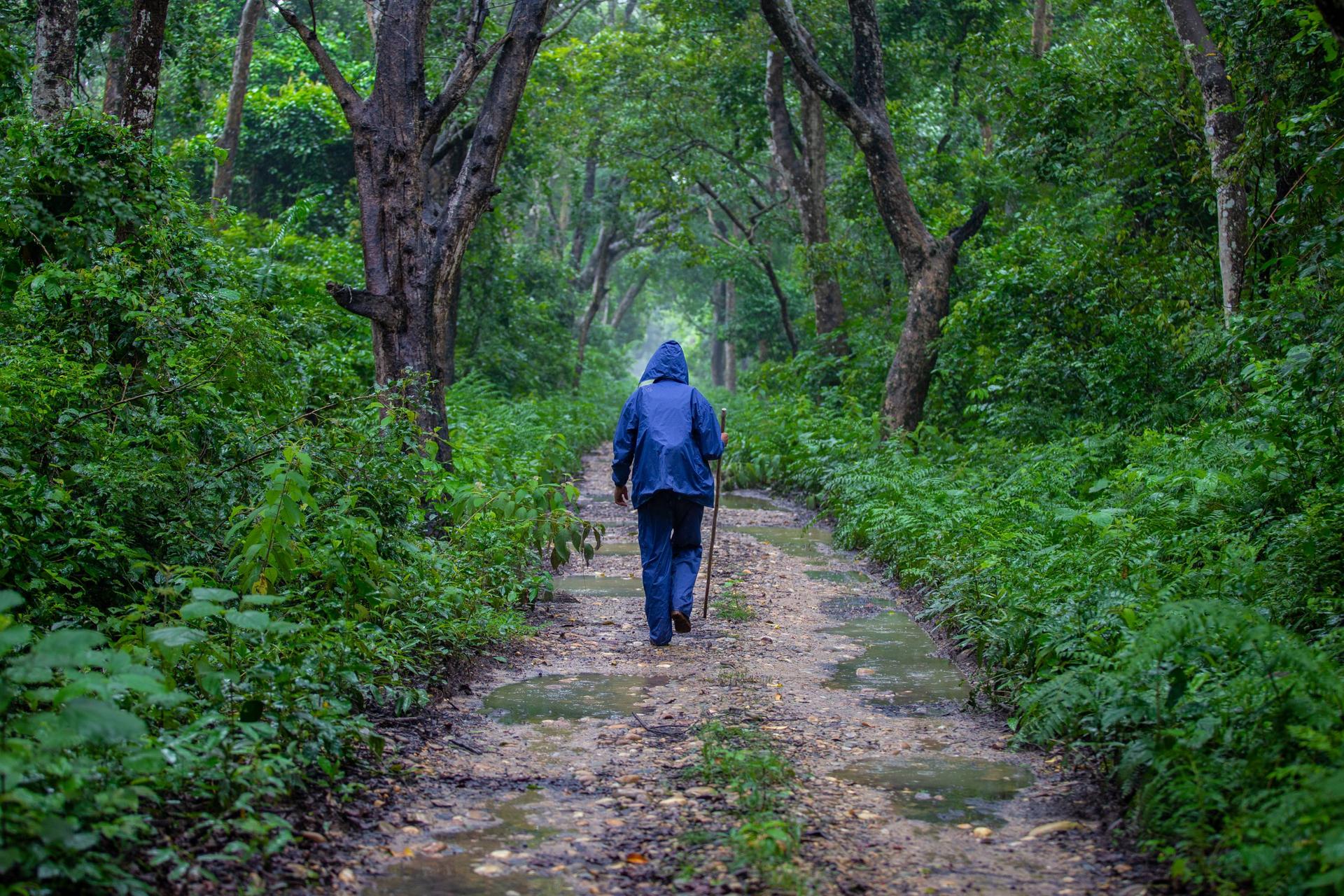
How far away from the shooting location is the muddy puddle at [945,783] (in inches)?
181

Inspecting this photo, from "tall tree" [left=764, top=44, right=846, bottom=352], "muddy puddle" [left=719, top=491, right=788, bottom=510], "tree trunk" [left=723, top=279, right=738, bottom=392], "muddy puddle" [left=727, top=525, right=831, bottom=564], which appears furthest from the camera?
"tree trunk" [left=723, top=279, right=738, bottom=392]

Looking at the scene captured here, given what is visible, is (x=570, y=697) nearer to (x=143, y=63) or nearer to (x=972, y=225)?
(x=143, y=63)

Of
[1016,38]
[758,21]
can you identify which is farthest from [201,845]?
[758,21]

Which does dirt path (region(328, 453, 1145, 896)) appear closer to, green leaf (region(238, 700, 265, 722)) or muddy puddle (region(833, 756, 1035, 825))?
muddy puddle (region(833, 756, 1035, 825))

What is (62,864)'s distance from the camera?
3137 millimetres

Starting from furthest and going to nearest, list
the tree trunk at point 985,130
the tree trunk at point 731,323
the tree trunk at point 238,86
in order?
the tree trunk at point 731,323 → the tree trunk at point 985,130 → the tree trunk at point 238,86

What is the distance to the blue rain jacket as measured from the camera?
775 cm

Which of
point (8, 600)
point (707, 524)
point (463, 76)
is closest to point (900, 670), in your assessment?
point (8, 600)

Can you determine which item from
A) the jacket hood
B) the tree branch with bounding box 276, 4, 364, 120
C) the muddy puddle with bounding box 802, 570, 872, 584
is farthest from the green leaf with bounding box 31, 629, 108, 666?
the muddy puddle with bounding box 802, 570, 872, 584

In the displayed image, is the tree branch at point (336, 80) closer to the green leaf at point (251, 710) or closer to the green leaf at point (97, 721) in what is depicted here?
the green leaf at point (251, 710)

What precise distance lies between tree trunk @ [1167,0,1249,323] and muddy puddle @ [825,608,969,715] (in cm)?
572

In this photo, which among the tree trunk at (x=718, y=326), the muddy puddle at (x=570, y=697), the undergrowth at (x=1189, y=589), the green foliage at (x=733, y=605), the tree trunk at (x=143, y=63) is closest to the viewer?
the undergrowth at (x=1189, y=589)

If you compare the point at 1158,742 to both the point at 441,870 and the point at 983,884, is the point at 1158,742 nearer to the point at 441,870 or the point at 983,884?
the point at 983,884

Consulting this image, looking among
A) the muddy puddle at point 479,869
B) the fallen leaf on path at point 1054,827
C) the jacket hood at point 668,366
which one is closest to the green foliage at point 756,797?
the muddy puddle at point 479,869
